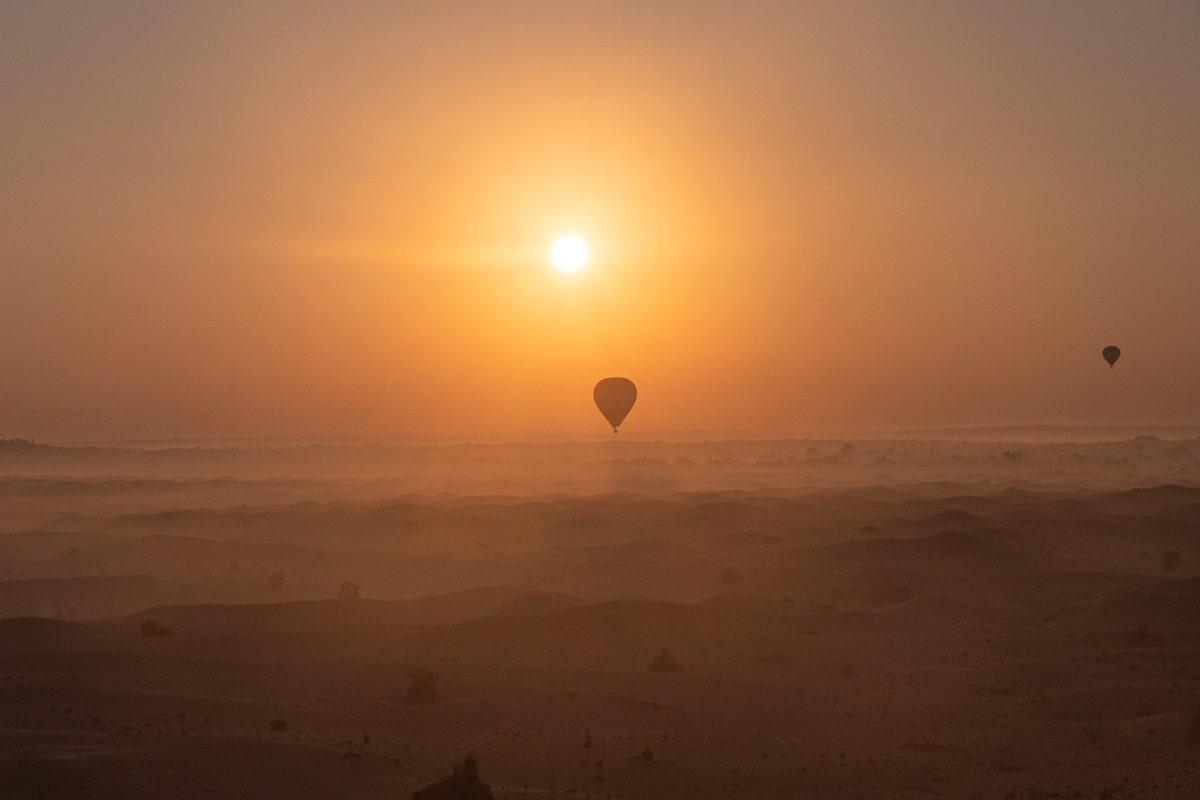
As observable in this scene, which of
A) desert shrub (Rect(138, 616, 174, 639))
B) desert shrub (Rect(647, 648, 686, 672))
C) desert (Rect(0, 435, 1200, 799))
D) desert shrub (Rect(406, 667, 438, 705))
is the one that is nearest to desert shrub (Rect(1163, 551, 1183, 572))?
desert (Rect(0, 435, 1200, 799))

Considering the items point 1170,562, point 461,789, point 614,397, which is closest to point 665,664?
point 461,789

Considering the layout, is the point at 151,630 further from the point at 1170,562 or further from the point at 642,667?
the point at 1170,562

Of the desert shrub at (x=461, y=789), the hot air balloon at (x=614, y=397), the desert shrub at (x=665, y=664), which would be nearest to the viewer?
the desert shrub at (x=461, y=789)

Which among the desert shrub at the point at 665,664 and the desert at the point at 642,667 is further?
the desert shrub at the point at 665,664

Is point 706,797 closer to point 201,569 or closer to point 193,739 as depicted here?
point 193,739

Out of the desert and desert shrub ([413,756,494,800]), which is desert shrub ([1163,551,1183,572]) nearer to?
the desert

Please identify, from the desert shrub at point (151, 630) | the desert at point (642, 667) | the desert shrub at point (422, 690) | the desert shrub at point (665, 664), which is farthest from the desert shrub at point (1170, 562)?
the desert shrub at point (151, 630)

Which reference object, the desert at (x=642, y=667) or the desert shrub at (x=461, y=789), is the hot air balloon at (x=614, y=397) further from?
the desert shrub at (x=461, y=789)
